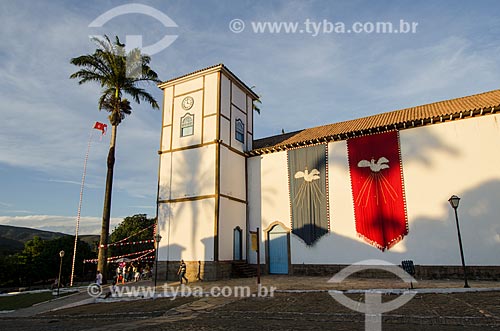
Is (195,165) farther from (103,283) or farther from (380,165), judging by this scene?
(380,165)

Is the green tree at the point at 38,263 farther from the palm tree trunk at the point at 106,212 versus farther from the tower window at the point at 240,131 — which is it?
the tower window at the point at 240,131

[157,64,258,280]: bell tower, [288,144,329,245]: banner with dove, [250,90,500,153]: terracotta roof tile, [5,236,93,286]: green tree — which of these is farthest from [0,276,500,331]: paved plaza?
[5,236,93,286]: green tree

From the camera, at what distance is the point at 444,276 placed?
1465 cm

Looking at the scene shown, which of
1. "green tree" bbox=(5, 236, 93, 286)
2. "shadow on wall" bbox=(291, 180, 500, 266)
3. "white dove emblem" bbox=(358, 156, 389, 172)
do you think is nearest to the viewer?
"shadow on wall" bbox=(291, 180, 500, 266)

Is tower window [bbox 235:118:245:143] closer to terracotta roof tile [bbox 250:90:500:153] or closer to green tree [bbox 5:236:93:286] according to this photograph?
terracotta roof tile [bbox 250:90:500:153]

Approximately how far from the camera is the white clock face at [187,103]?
66.4 feet

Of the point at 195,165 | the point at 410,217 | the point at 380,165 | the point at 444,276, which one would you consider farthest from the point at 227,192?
the point at 444,276

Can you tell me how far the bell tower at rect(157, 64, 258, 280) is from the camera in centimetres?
1780

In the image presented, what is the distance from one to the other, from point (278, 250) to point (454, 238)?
8.67 metres

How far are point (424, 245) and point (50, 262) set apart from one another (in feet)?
144

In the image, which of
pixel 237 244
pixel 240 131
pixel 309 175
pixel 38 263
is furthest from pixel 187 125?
pixel 38 263

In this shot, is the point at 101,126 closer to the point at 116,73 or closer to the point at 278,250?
the point at 116,73

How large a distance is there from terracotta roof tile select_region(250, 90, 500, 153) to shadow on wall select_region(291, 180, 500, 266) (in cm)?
355

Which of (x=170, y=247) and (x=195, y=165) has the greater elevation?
(x=195, y=165)
